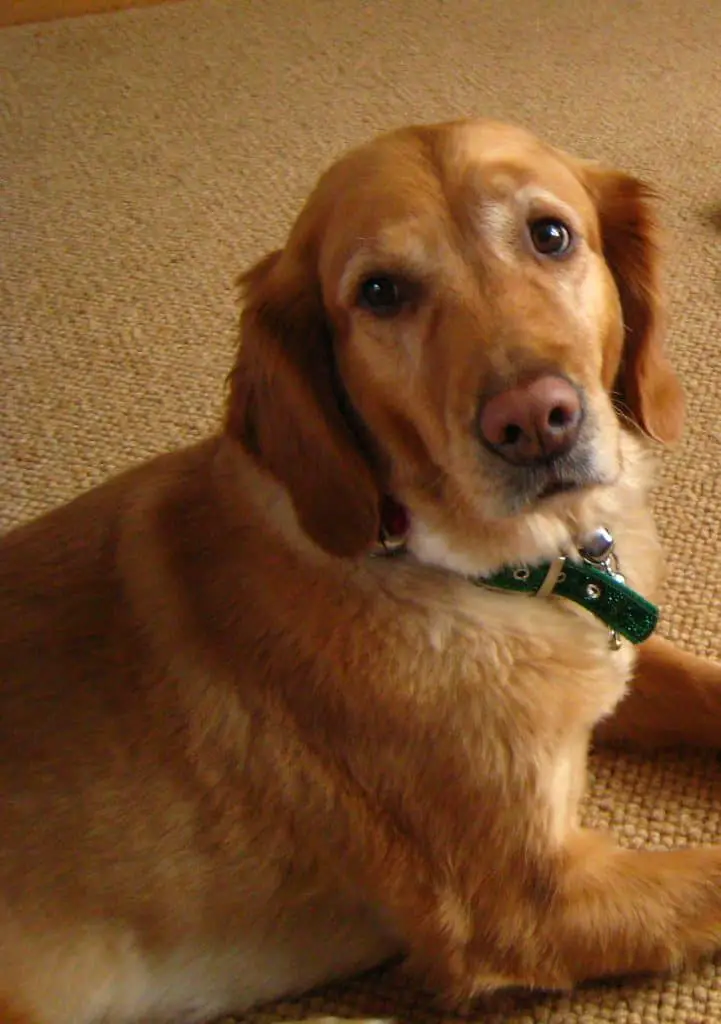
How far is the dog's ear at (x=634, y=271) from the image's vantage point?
1.39m

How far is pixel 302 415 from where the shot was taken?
1.28 metres

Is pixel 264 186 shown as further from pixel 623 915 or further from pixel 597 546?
pixel 623 915

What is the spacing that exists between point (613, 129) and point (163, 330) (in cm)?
132

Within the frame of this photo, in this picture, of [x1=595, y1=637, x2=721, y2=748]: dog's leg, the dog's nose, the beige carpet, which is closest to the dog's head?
the dog's nose

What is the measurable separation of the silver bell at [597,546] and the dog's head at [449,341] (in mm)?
58

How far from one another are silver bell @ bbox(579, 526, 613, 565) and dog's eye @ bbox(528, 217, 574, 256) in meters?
0.37

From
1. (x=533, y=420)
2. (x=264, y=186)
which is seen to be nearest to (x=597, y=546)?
(x=533, y=420)

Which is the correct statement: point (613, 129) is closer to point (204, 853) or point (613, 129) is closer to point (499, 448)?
point (499, 448)

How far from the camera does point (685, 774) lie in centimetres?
160

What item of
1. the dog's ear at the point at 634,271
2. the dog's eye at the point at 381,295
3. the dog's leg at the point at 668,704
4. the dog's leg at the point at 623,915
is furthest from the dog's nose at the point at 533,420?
the dog's leg at the point at 668,704

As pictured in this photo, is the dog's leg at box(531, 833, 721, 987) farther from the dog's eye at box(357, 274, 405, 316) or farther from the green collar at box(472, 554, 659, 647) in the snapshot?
the dog's eye at box(357, 274, 405, 316)

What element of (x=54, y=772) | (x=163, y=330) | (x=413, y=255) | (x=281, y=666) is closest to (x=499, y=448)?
(x=413, y=255)

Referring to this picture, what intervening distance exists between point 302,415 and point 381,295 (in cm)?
17

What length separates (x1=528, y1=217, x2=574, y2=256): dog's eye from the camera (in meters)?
1.24
